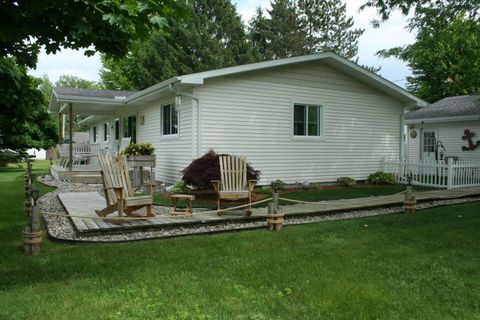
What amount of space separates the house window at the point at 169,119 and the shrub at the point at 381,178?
6554 millimetres

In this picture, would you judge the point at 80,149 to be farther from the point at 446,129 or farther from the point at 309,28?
the point at 309,28

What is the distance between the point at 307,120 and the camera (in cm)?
1209

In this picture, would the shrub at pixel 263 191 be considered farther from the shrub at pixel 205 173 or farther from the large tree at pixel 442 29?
the large tree at pixel 442 29

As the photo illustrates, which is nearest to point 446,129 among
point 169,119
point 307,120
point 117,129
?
point 307,120

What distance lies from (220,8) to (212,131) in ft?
84.3

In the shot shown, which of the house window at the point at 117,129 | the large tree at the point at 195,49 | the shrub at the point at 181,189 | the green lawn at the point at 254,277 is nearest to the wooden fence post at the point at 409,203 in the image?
the green lawn at the point at 254,277

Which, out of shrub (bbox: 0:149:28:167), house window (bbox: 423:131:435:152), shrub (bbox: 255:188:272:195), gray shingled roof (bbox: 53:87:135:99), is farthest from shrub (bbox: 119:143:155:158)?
house window (bbox: 423:131:435:152)

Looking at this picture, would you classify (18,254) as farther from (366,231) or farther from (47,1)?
(366,231)

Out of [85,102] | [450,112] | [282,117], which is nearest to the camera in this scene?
[282,117]

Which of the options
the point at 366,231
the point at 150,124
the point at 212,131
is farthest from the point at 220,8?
the point at 366,231

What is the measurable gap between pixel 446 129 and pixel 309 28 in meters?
21.5

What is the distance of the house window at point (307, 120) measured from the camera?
39.1 feet

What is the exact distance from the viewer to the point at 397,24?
11.5 metres

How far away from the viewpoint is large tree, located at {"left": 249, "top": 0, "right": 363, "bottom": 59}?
116 feet
